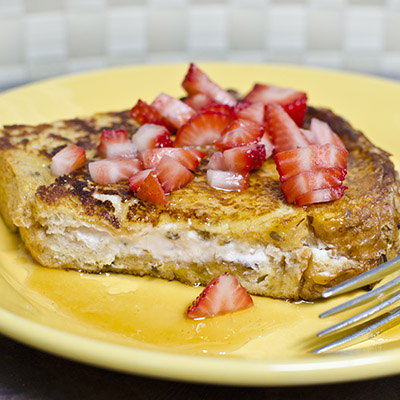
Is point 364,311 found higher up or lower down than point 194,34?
lower down

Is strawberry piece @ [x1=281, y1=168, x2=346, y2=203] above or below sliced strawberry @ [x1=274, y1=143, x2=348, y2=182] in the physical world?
below

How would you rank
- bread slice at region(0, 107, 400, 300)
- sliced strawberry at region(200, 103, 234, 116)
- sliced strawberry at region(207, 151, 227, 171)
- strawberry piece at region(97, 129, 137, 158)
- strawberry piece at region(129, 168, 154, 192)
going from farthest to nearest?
sliced strawberry at region(200, 103, 234, 116) < strawberry piece at region(97, 129, 137, 158) < sliced strawberry at region(207, 151, 227, 171) < strawberry piece at region(129, 168, 154, 192) < bread slice at region(0, 107, 400, 300)

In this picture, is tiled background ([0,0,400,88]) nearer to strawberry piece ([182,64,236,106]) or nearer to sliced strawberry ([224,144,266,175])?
strawberry piece ([182,64,236,106])

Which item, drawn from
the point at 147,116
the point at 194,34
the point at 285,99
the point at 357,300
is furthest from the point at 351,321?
the point at 194,34

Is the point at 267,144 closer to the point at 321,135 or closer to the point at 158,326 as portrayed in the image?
the point at 321,135

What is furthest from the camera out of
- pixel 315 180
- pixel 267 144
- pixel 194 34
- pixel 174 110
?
pixel 194 34

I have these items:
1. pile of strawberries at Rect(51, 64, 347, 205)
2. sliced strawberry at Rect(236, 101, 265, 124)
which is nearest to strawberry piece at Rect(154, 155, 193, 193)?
pile of strawberries at Rect(51, 64, 347, 205)
